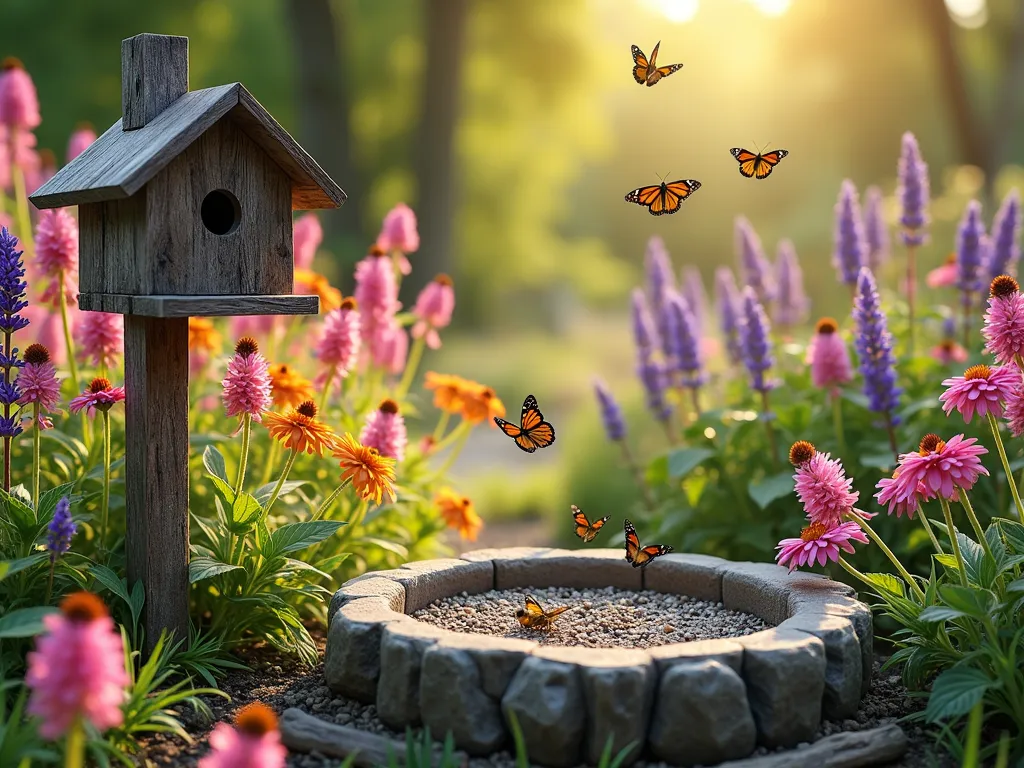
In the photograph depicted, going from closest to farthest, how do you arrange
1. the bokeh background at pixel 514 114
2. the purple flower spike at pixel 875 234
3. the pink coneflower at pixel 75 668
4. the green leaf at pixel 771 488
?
1. the pink coneflower at pixel 75 668
2. the green leaf at pixel 771 488
3. the purple flower spike at pixel 875 234
4. the bokeh background at pixel 514 114

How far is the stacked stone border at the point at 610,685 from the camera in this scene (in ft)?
9.27

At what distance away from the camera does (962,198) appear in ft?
33.9

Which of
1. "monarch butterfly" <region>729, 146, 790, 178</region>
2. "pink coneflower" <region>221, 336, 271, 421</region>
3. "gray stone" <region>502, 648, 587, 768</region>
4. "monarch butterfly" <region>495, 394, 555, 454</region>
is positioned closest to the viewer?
"gray stone" <region>502, 648, 587, 768</region>

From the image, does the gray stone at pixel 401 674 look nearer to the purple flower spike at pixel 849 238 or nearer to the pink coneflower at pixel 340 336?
the pink coneflower at pixel 340 336

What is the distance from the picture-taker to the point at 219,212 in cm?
361

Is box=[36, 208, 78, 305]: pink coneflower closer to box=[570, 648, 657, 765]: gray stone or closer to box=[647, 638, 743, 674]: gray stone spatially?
box=[570, 648, 657, 765]: gray stone

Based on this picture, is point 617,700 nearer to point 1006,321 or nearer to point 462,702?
point 462,702

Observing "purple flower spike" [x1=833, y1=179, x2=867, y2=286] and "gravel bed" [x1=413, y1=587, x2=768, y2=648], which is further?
"purple flower spike" [x1=833, y1=179, x2=867, y2=286]

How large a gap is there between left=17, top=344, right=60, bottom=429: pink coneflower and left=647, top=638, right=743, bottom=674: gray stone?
2065 millimetres

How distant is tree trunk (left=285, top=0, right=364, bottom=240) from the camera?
Result: 11961 millimetres

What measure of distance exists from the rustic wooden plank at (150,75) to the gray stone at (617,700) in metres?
2.37

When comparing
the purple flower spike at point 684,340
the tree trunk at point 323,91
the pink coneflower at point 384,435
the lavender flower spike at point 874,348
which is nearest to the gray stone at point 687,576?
the lavender flower spike at point 874,348

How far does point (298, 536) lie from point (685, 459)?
76.3 inches

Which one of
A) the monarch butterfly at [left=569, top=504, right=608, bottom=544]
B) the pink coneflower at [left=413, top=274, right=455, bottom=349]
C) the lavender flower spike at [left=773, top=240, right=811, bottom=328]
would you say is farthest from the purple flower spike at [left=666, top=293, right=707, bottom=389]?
the monarch butterfly at [left=569, top=504, right=608, bottom=544]
